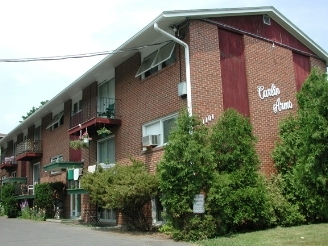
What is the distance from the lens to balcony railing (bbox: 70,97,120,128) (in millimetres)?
16922

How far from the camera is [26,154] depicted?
85.9 ft

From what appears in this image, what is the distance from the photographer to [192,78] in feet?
42.7

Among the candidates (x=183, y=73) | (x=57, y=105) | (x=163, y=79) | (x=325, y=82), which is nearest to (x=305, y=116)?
(x=325, y=82)

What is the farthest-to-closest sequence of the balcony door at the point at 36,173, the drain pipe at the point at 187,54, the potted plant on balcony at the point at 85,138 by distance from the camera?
the balcony door at the point at 36,173 < the potted plant on balcony at the point at 85,138 < the drain pipe at the point at 187,54

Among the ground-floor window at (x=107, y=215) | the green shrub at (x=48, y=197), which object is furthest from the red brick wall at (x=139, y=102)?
the green shrub at (x=48, y=197)

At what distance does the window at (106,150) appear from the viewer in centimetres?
1728

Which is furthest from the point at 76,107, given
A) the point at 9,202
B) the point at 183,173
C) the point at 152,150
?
the point at 183,173

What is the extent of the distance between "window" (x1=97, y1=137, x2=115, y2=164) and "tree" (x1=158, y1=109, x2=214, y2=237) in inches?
241

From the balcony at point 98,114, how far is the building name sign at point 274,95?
17.8ft

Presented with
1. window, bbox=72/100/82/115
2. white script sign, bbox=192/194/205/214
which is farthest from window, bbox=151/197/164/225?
window, bbox=72/100/82/115

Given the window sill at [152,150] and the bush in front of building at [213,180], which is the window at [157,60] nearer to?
the window sill at [152,150]

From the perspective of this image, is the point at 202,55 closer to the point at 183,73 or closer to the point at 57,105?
the point at 183,73

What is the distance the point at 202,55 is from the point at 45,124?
15.6m

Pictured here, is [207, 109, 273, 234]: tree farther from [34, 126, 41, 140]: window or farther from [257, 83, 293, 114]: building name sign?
[34, 126, 41, 140]: window
